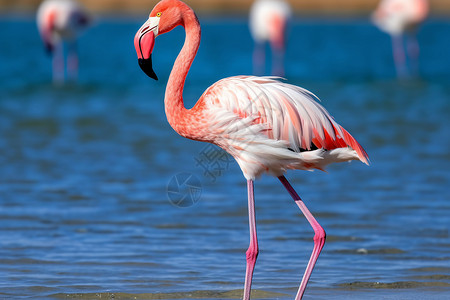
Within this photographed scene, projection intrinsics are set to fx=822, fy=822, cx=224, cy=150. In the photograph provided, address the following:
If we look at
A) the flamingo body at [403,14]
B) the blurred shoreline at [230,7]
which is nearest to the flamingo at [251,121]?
the flamingo body at [403,14]

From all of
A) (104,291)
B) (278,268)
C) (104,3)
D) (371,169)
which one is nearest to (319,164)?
(278,268)

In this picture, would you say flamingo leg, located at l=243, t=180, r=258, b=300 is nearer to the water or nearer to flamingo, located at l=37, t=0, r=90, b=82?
the water

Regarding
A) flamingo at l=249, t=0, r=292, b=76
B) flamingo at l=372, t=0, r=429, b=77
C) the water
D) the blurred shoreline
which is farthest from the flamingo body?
the blurred shoreline

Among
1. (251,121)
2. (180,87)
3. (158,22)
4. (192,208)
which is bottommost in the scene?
(192,208)

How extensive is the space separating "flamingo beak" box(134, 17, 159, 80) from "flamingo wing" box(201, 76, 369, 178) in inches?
13.3

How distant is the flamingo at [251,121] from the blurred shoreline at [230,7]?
40.6 m

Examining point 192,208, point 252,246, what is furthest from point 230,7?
point 252,246

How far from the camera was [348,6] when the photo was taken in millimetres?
45969

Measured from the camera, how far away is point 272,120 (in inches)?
161

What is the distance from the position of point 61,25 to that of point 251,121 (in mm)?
13505

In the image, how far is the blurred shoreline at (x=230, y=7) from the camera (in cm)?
4481

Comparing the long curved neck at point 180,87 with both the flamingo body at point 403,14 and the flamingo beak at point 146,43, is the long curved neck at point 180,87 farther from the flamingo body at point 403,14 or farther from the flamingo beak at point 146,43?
the flamingo body at point 403,14

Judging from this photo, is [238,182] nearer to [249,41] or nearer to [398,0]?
[398,0]

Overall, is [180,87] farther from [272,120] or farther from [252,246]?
[252,246]
